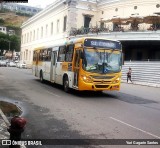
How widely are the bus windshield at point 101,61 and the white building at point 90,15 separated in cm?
1661

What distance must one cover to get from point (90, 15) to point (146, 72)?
56.9 feet

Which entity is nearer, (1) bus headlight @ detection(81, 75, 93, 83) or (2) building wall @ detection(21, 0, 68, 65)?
(1) bus headlight @ detection(81, 75, 93, 83)

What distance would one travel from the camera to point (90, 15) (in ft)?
151

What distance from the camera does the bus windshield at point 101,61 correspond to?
1540 centimetres

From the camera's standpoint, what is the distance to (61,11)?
153 feet

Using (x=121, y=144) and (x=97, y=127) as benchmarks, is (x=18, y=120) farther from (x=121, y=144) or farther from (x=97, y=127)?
(x=97, y=127)

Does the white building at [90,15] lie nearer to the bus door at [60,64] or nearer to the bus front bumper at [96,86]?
the bus door at [60,64]

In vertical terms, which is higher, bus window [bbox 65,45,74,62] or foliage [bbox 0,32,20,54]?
foliage [bbox 0,32,20,54]

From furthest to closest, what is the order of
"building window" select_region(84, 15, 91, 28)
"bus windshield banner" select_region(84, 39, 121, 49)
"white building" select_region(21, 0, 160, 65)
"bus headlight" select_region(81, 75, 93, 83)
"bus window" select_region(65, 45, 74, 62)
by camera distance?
"building window" select_region(84, 15, 91, 28) < "white building" select_region(21, 0, 160, 65) < "bus window" select_region(65, 45, 74, 62) < "bus windshield banner" select_region(84, 39, 121, 49) < "bus headlight" select_region(81, 75, 93, 83)

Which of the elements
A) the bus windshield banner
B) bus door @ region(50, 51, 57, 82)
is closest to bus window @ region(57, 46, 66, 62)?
bus door @ region(50, 51, 57, 82)

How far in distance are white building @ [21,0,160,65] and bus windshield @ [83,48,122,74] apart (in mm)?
16606

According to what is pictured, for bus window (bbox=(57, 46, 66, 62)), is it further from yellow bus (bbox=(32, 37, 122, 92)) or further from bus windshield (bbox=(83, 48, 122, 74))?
bus windshield (bbox=(83, 48, 122, 74))

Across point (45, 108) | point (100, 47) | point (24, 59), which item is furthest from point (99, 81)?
point (24, 59)

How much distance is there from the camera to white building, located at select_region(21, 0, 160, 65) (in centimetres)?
3609
